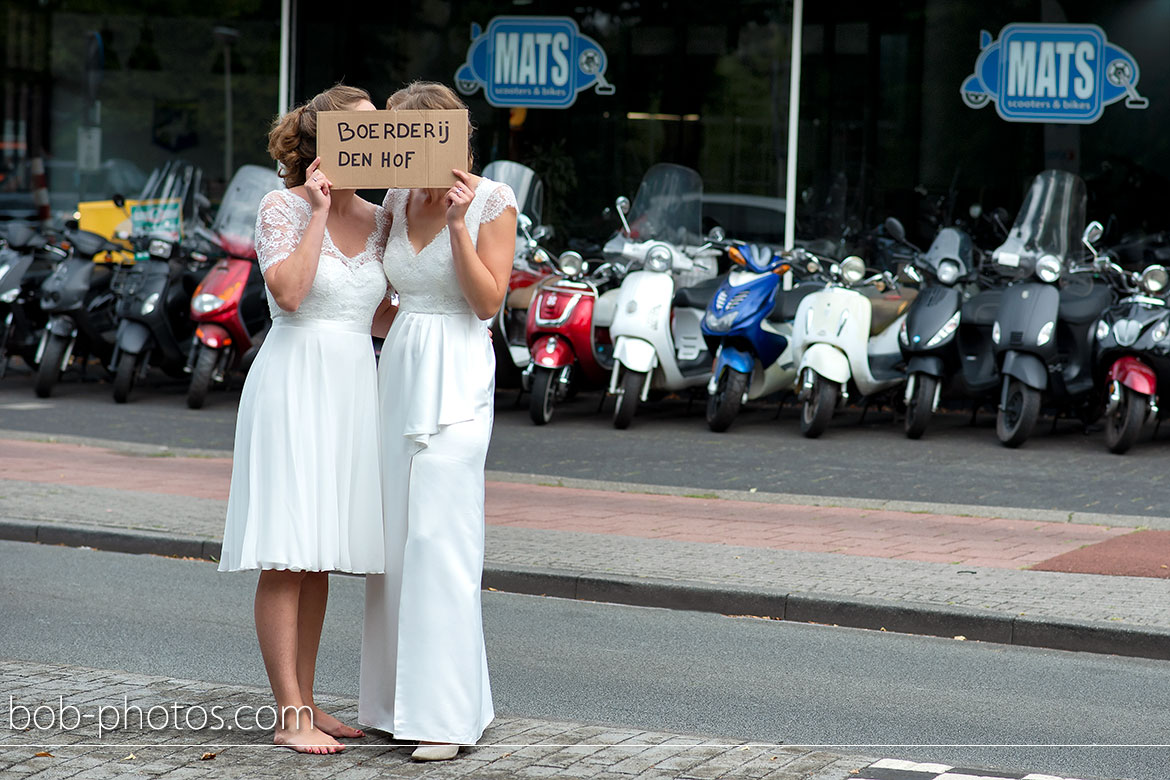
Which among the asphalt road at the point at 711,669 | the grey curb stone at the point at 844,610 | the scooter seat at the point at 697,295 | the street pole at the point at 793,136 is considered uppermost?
the street pole at the point at 793,136

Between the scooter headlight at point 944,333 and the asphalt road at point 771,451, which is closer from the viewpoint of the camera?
the asphalt road at point 771,451

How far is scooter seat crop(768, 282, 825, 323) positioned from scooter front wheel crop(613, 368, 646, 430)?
1.28m

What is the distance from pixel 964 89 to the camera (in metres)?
15.0

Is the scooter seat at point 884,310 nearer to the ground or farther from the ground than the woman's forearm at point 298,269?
farther from the ground

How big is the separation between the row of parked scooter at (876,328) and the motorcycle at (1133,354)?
0.01 metres

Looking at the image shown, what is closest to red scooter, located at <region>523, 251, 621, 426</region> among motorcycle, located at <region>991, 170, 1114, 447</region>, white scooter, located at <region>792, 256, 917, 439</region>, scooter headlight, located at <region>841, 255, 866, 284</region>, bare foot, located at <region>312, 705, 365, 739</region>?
white scooter, located at <region>792, 256, 917, 439</region>

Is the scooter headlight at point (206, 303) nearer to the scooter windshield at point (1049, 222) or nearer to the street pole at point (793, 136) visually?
the street pole at point (793, 136)

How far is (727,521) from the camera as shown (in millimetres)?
9164

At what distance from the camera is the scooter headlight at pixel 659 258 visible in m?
12.9

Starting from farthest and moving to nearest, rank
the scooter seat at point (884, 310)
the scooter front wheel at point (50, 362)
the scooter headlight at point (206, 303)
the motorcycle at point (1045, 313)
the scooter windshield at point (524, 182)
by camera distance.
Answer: the scooter windshield at point (524, 182), the scooter front wheel at point (50, 362), the scooter headlight at point (206, 303), the scooter seat at point (884, 310), the motorcycle at point (1045, 313)

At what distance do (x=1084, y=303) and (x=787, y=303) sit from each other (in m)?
2.39

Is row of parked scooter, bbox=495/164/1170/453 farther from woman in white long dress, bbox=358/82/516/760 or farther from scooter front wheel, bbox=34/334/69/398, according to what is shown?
woman in white long dress, bbox=358/82/516/760
